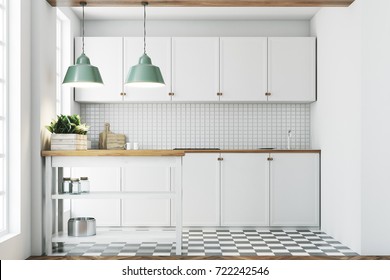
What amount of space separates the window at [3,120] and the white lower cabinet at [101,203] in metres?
2.08

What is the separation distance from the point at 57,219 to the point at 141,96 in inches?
81.3

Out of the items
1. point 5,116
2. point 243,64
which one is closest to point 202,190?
point 243,64

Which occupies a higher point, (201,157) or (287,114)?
(287,114)

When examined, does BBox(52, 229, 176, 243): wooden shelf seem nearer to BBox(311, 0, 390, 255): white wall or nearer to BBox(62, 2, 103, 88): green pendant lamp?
BBox(62, 2, 103, 88): green pendant lamp

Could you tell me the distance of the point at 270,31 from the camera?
22.8 ft

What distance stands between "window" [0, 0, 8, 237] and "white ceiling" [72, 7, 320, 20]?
217cm

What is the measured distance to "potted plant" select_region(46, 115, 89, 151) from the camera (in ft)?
15.9

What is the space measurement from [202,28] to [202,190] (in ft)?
6.93

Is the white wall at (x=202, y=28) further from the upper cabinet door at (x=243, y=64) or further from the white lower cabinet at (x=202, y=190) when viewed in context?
the white lower cabinet at (x=202, y=190)

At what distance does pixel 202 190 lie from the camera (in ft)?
21.1

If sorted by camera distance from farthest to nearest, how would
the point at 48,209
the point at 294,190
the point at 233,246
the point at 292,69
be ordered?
the point at 292,69, the point at 294,190, the point at 233,246, the point at 48,209

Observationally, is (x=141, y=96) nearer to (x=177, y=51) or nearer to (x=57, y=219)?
(x=177, y=51)

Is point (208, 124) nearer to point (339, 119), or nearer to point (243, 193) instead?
point (243, 193)
